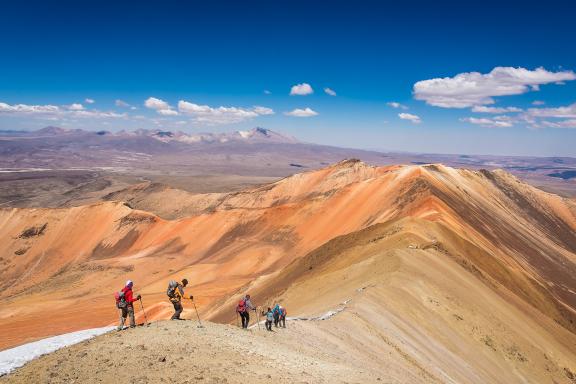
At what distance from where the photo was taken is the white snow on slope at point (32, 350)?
1155cm

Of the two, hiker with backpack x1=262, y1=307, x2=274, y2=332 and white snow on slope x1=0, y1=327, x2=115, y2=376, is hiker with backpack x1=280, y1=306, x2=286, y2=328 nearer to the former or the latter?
hiker with backpack x1=262, y1=307, x2=274, y2=332

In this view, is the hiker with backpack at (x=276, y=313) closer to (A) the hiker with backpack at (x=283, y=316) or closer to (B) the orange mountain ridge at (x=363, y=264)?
(A) the hiker with backpack at (x=283, y=316)

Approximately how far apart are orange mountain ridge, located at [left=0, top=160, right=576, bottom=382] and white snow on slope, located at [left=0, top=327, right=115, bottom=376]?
8.40m

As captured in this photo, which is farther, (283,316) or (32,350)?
(283,316)

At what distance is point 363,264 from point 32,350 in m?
21.3

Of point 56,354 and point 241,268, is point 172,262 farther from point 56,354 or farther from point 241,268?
point 56,354

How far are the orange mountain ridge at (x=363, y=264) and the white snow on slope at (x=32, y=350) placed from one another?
840cm

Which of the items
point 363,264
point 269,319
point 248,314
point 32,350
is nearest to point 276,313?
point 269,319

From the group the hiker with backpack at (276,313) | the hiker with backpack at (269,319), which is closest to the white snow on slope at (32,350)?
the hiker with backpack at (269,319)

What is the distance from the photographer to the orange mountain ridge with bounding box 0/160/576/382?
958 inches

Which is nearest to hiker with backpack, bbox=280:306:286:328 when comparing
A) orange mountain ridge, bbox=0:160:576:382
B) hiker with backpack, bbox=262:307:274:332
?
hiker with backpack, bbox=262:307:274:332

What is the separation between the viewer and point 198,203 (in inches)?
4803

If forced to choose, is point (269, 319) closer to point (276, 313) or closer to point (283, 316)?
point (276, 313)

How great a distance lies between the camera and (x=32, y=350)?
1269 cm
